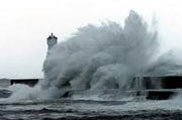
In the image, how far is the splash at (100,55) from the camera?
128ft

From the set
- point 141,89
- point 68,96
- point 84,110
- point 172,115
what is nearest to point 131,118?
point 172,115

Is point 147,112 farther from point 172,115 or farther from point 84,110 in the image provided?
point 84,110

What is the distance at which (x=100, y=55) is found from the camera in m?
39.5

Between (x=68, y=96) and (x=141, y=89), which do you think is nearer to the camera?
(x=141, y=89)

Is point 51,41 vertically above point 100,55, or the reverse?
point 51,41

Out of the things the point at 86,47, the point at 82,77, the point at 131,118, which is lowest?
the point at 131,118

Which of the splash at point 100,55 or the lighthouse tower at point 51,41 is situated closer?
the splash at point 100,55

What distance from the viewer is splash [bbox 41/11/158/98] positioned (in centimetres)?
3916

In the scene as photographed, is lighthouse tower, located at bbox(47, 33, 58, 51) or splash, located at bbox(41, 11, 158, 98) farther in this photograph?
lighthouse tower, located at bbox(47, 33, 58, 51)

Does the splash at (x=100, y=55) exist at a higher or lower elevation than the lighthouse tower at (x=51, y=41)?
lower

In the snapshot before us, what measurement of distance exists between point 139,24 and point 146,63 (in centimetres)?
328

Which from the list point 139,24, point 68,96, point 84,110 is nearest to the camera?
point 84,110

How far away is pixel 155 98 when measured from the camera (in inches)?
1192

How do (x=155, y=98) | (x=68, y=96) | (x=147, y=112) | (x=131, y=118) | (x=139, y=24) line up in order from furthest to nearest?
1. (x=139, y=24)
2. (x=68, y=96)
3. (x=155, y=98)
4. (x=147, y=112)
5. (x=131, y=118)
